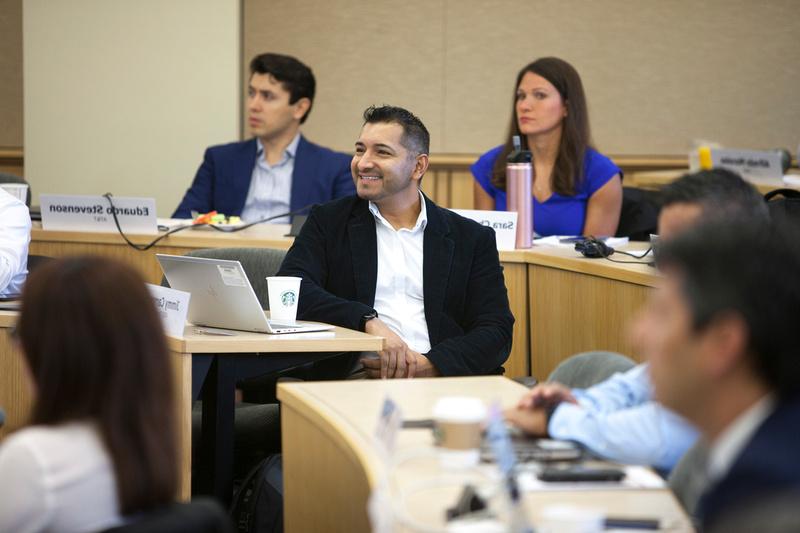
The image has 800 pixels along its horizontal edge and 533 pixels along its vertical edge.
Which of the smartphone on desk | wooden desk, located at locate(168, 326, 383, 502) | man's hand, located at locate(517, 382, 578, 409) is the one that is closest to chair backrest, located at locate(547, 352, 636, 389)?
man's hand, located at locate(517, 382, 578, 409)

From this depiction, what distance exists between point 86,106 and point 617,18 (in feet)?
9.96

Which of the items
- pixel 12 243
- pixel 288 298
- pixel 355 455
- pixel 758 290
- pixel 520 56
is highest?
pixel 520 56

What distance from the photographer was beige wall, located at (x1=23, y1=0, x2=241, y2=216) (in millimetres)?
5516

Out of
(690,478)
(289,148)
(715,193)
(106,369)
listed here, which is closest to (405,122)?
(715,193)

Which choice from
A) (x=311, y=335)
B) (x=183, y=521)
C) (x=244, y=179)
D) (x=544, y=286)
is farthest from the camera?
(x=244, y=179)

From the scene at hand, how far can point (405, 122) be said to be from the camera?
11.1ft

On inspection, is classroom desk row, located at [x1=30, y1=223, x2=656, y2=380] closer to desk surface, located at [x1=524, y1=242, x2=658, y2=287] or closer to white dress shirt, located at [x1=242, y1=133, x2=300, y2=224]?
desk surface, located at [x1=524, y1=242, x2=658, y2=287]

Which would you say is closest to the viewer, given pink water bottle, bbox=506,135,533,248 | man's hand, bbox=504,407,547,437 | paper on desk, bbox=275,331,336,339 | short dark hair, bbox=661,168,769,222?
man's hand, bbox=504,407,547,437

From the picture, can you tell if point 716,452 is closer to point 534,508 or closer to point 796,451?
point 796,451

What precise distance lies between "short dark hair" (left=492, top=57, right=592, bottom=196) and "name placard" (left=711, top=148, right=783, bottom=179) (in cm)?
109

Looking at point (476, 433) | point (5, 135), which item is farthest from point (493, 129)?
point (476, 433)

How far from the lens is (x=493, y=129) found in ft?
21.3

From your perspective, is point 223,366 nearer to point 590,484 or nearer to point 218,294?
point 218,294

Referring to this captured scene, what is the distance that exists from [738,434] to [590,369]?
3.47 feet
